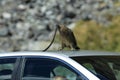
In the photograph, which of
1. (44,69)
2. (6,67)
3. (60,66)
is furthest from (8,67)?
(60,66)

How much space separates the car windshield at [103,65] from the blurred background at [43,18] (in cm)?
1095

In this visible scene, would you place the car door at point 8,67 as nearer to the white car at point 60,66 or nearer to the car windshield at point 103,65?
the white car at point 60,66

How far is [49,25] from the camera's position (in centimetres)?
1962

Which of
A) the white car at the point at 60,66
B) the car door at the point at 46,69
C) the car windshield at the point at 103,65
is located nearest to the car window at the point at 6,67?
the white car at the point at 60,66

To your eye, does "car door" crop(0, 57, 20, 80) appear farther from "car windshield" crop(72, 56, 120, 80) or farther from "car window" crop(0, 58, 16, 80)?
"car windshield" crop(72, 56, 120, 80)

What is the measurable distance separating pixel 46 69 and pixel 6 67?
60 cm

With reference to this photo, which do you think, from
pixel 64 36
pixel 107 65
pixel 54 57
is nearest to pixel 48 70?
pixel 54 57

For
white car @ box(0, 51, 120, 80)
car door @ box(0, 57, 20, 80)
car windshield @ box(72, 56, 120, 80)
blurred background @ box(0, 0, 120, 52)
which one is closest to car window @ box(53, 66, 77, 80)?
white car @ box(0, 51, 120, 80)

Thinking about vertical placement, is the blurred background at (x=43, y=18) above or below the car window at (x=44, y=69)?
below

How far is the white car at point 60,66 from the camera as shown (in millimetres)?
6566

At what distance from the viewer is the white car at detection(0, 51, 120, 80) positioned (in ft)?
21.5

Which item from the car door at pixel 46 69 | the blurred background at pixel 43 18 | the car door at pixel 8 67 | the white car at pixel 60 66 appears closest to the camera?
the white car at pixel 60 66

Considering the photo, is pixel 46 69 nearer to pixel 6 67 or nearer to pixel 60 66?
pixel 60 66

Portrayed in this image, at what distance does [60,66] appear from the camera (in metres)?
6.75
